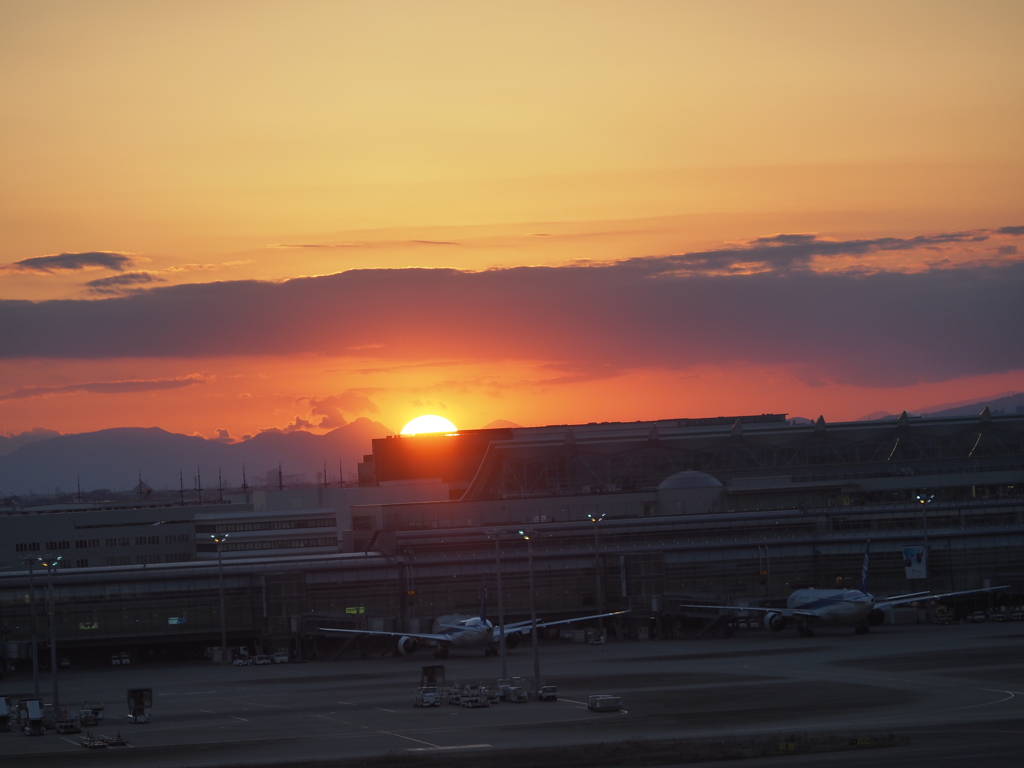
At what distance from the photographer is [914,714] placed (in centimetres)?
6931

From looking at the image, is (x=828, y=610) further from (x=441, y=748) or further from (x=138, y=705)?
(x=138, y=705)

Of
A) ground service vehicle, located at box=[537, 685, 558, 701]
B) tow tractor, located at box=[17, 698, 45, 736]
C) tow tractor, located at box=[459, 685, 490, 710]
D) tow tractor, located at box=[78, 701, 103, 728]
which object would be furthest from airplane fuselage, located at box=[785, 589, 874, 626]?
tow tractor, located at box=[17, 698, 45, 736]

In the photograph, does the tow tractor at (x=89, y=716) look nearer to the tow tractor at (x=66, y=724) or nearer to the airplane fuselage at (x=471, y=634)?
the tow tractor at (x=66, y=724)

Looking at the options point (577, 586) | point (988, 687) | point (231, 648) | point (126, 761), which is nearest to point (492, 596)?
point (577, 586)

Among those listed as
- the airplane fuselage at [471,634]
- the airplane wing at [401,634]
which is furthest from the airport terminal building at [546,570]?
the airplane fuselage at [471,634]

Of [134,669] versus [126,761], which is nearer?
[126,761]

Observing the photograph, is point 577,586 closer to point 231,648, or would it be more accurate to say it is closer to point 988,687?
point 231,648

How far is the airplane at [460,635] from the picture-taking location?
4633 inches

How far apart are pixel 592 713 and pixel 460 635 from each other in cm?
4442

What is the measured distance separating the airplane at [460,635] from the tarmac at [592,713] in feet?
6.06

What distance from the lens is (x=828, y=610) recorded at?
12250 cm

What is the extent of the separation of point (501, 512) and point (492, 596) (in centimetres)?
3734

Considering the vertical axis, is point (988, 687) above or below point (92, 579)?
below

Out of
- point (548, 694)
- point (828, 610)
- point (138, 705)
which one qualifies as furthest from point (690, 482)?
point (138, 705)
